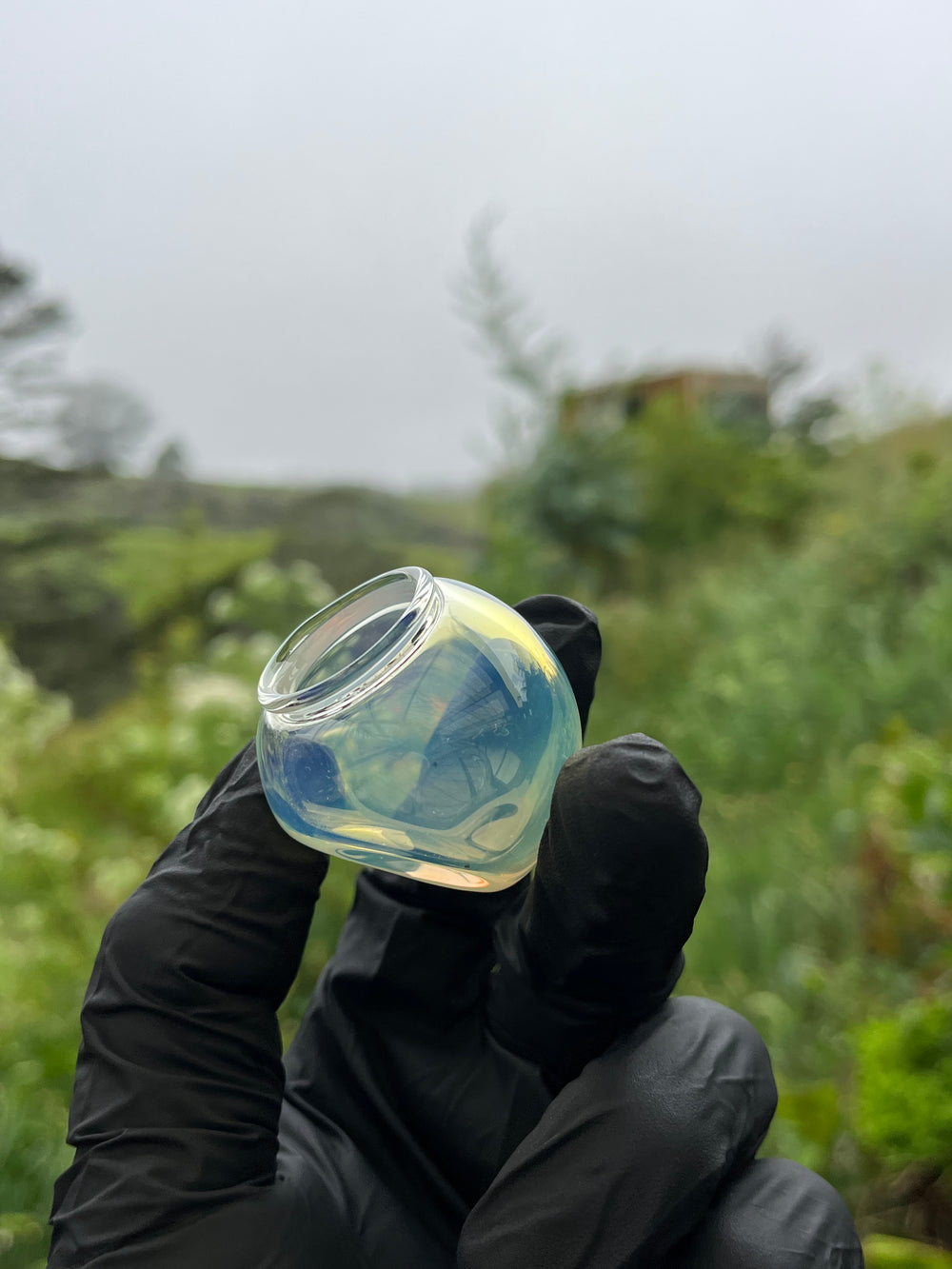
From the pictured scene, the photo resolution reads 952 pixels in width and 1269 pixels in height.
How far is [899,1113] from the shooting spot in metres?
1.58

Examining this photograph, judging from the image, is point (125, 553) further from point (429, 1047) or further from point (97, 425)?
point (429, 1047)

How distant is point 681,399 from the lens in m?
9.09

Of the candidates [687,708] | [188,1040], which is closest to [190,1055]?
[188,1040]

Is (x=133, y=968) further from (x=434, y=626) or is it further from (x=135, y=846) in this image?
(x=135, y=846)

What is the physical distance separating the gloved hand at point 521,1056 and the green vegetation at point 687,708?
0.99 metres

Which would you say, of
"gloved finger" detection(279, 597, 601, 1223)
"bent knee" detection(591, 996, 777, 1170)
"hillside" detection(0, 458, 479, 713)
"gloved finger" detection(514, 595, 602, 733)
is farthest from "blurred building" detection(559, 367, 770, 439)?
"bent knee" detection(591, 996, 777, 1170)

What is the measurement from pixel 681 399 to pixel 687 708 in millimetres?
5937

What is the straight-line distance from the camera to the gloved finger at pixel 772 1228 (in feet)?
2.62

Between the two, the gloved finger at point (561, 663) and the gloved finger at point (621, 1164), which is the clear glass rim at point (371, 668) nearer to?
the gloved finger at point (561, 663)

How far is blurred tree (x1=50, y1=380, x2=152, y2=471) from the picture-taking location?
4246mm

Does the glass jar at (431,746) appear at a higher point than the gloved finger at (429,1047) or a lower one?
higher

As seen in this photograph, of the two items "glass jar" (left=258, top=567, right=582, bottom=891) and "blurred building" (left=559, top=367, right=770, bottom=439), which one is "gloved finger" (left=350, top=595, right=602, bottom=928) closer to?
"glass jar" (left=258, top=567, right=582, bottom=891)

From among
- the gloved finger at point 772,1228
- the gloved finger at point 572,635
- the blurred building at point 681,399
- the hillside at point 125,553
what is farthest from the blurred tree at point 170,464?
the gloved finger at point 772,1228

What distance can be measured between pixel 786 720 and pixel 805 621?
106cm
